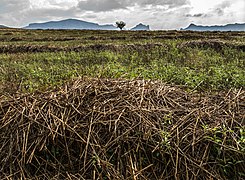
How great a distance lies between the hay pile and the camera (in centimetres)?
260

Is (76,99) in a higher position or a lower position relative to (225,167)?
higher

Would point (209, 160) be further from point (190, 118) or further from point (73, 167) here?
point (73, 167)

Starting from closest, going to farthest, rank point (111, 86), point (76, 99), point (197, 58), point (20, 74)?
point (76, 99) < point (111, 86) < point (20, 74) < point (197, 58)

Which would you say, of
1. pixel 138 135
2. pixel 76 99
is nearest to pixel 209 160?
pixel 138 135

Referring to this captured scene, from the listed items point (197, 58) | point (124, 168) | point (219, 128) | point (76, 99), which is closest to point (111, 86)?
point (76, 99)

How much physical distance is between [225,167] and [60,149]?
157 centimetres

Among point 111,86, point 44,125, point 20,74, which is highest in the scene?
point 111,86

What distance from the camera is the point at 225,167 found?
2.59 metres

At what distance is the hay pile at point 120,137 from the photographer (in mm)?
2598

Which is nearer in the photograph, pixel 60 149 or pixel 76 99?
pixel 60 149

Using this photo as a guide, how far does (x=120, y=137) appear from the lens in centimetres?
274

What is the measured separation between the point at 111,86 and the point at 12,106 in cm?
116

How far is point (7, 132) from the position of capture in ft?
9.84

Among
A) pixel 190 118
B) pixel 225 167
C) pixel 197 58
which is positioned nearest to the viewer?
pixel 225 167
